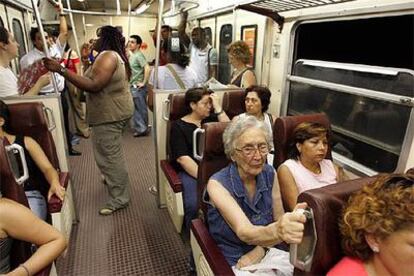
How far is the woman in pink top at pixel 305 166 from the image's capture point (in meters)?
1.81

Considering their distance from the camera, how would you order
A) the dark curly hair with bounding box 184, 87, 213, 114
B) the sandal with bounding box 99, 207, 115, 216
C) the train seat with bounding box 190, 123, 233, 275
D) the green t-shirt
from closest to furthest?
the train seat with bounding box 190, 123, 233, 275
the dark curly hair with bounding box 184, 87, 213, 114
the sandal with bounding box 99, 207, 115, 216
the green t-shirt

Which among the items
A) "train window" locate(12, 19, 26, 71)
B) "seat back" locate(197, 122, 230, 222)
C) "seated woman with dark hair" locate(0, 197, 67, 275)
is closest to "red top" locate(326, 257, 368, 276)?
"seat back" locate(197, 122, 230, 222)

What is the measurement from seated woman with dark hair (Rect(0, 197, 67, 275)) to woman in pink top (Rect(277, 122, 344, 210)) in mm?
1176

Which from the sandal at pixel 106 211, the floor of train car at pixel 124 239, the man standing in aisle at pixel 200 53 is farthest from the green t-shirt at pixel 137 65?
the sandal at pixel 106 211

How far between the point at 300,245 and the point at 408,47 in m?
1.95

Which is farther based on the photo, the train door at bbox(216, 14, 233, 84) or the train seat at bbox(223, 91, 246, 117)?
the train door at bbox(216, 14, 233, 84)

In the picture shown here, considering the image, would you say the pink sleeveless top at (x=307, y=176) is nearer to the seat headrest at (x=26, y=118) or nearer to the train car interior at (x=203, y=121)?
the train car interior at (x=203, y=121)

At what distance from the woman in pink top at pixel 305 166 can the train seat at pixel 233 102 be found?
1.07m

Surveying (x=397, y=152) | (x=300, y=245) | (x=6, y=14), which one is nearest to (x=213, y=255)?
(x=300, y=245)

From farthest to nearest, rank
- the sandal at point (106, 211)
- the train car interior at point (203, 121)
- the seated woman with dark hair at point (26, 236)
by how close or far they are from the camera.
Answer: the sandal at point (106, 211)
the train car interior at point (203, 121)
the seated woman with dark hair at point (26, 236)

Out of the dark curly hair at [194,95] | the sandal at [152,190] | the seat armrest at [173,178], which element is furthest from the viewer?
the sandal at [152,190]

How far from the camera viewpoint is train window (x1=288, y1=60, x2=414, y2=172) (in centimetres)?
189

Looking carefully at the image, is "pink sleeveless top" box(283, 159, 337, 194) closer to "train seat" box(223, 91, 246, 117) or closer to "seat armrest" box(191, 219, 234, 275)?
"seat armrest" box(191, 219, 234, 275)

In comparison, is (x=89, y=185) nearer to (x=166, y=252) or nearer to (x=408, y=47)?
(x=166, y=252)
